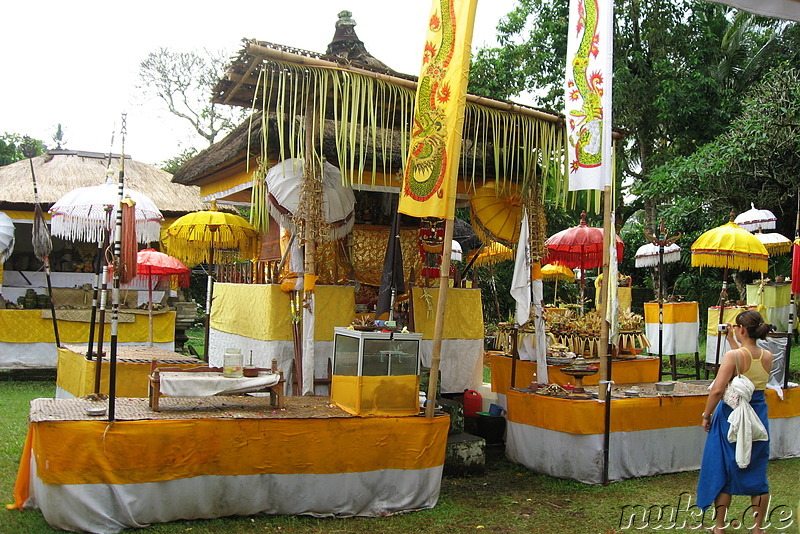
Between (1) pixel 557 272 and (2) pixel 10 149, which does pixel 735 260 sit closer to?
(1) pixel 557 272

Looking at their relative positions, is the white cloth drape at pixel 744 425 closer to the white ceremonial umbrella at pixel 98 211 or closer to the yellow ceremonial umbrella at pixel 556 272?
the white ceremonial umbrella at pixel 98 211

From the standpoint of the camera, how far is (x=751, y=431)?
478 centimetres

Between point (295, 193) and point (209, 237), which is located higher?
point (295, 193)

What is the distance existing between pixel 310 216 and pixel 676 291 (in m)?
16.8

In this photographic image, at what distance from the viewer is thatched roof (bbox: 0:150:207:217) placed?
15023mm

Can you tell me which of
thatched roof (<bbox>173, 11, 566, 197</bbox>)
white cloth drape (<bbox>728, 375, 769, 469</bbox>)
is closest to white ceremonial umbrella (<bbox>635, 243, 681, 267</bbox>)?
thatched roof (<bbox>173, 11, 566, 197</bbox>)

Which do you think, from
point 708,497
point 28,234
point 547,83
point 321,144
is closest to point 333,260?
point 321,144

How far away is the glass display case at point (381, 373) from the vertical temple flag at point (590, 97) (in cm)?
221

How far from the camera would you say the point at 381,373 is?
5.83 m

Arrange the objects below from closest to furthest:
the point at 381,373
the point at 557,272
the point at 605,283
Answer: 1. the point at 381,373
2. the point at 605,283
3. the point at 557,272

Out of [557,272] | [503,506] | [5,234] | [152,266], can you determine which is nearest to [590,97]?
[503,506]

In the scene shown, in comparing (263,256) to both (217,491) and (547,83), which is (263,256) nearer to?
(217,491)

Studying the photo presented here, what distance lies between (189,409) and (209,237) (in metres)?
4.52

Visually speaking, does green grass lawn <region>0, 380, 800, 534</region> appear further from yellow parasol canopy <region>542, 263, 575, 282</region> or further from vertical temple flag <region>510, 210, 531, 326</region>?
yellow parasol canopy <region>542, 263, 575, 282</region>
